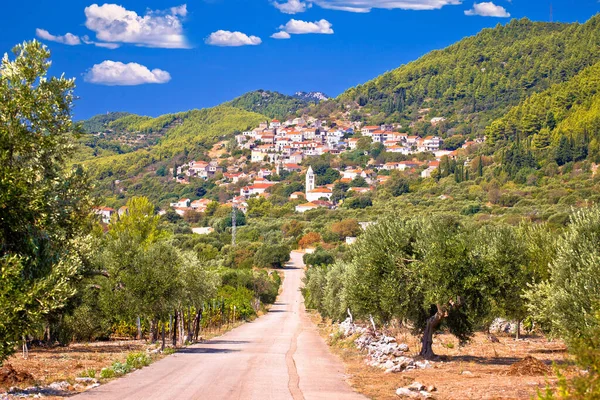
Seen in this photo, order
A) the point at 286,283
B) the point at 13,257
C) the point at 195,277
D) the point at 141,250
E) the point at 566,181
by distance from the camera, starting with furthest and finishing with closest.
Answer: the point at 566,181 → the point at 286,283 → the point at 195,277 → the point at 141,250 → the point at 13,257

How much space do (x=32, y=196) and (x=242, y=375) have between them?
25.9 ft

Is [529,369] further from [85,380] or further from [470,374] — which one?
[85,380]

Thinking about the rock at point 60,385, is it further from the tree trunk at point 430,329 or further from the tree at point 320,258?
the tree at point 320,258

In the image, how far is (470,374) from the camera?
18.9 m

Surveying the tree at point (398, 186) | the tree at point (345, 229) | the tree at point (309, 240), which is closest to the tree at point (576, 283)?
the tree at point (345, 229)

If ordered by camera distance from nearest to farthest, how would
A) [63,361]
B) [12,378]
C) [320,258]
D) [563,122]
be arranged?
1. [12,378]
2. [63,361]
3. [320,258]
4. [563,122]

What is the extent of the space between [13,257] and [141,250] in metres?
15.2

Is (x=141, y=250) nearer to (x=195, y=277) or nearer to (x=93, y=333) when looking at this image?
(x=195, y=277)

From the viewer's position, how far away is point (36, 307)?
14125 mm

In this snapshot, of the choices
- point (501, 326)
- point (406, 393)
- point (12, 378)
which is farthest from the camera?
point (501, 326)

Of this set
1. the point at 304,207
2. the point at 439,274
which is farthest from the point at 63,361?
the point at 304,207

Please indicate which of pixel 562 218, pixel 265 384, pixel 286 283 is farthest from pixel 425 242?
pixel 286 283

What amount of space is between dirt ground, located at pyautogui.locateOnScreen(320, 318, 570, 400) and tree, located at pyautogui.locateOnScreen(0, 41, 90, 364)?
7.29m

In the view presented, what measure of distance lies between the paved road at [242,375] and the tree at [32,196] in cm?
217
